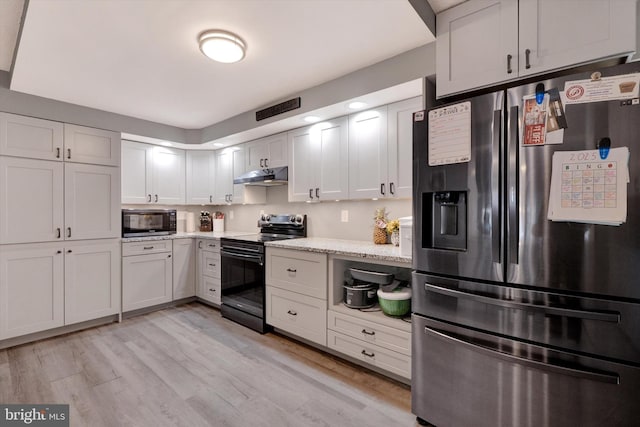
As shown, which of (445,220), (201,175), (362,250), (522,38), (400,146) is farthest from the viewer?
(201,175)

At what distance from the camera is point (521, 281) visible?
1430 mm

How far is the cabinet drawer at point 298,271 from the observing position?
256 cm

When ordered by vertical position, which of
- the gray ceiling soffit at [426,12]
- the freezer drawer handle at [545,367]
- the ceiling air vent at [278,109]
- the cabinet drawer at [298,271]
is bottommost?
the freezer drawer handle at [545,367]

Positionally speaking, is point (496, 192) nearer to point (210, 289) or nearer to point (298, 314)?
point (298, 314)

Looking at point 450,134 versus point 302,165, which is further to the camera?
point 302,165

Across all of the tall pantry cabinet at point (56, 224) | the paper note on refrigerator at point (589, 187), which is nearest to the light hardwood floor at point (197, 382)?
the tall pantry cabinet at point (56, 224)

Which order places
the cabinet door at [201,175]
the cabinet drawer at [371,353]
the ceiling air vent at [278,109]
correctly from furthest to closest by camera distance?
the cabinet door at [201,175] < the ceiling air vent at [278,109] < the cabinet drawer at [371,353]

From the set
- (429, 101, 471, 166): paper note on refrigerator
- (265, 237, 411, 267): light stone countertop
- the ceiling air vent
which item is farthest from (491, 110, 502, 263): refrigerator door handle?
the ceiling air vent

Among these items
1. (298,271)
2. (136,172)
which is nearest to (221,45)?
(298,271)

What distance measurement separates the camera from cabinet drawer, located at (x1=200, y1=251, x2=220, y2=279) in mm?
3764

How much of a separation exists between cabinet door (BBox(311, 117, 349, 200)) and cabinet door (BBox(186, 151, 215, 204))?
2.02 m

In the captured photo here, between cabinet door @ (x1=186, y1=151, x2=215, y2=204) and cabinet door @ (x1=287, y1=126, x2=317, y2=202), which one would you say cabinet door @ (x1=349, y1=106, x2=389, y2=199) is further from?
cabinet door @ (x1=186, y1=151, x2=215, y2=204)

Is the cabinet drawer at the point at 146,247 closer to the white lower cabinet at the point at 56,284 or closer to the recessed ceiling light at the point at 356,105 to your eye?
the white lower cabinet at the point at 56,284

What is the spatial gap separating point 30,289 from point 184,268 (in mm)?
1469
